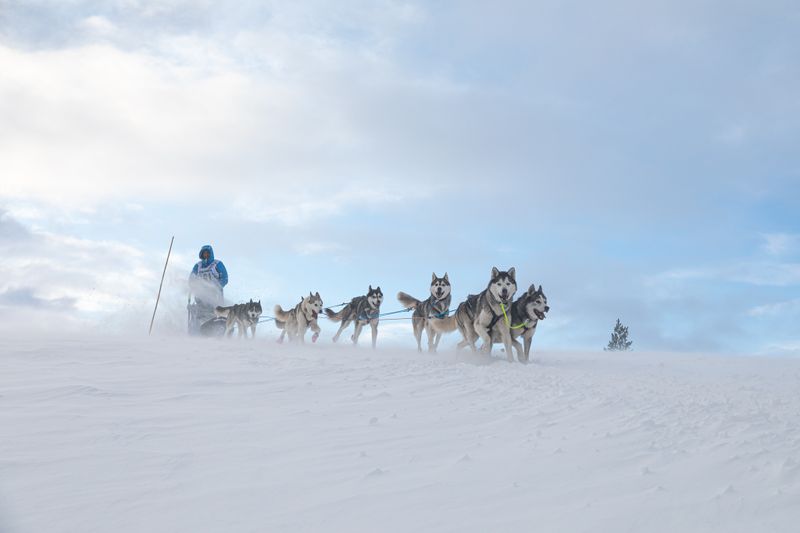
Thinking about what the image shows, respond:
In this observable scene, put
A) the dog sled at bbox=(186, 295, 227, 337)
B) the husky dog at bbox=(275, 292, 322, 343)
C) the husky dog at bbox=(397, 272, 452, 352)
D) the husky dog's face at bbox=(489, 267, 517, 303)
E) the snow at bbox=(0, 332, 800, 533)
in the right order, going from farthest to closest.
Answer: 1. the dog sled at bbox=(186, 295, 227, 337)
2. the husky dog at bbox=(275, 292, 322, 343)
3. the husky dog at bbox=(397, 272, 452, 352)
4. the husky dog's face at bbox=(489, 267, 517, 303)
5. the snow at bbox=(0, 332, 800, 533)

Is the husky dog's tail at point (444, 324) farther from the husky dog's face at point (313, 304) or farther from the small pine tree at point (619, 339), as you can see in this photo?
→ the small pine tree at point (619, 339)

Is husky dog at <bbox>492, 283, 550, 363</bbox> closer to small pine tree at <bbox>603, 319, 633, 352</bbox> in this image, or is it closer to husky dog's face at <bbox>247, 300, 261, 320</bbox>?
husky dog's face at <bbox>247, 300, 261, 320</bbox>

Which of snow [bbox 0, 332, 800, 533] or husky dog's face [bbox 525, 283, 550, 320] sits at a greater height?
husky dog's face [bbox 525, 283, 550, 320]

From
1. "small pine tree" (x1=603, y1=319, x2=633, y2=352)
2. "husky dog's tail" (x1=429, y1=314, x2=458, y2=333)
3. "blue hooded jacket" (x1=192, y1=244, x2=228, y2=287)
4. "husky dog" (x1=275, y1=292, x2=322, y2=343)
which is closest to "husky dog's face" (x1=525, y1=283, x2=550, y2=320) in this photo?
"husky dog's tail" (x1=429, y1=314, x2=458, y2=333)

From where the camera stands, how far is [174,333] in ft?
51.9

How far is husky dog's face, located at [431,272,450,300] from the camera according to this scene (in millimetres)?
12930

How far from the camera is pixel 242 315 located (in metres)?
15.5

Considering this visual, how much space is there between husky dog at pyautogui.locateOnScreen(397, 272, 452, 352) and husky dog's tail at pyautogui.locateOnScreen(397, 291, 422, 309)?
53mm

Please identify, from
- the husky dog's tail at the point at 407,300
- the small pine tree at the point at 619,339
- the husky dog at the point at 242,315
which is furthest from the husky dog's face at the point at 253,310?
the small pine tree at the point at 619,339

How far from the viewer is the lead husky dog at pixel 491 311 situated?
1020cm

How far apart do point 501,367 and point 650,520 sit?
5.57m

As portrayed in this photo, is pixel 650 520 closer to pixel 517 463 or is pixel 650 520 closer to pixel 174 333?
pixel 517 463

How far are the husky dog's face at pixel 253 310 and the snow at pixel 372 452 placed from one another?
25.0ft

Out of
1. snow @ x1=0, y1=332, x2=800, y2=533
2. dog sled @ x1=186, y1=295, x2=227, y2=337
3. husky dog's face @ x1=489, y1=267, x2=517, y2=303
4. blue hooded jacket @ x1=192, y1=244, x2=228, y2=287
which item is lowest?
snow @ x1=0, y1=332, x2=800, y2=533
